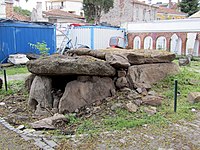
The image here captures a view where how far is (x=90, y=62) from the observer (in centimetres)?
594

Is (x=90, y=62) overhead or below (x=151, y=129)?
overhead

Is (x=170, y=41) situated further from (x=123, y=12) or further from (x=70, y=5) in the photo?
(x=70, y=5)

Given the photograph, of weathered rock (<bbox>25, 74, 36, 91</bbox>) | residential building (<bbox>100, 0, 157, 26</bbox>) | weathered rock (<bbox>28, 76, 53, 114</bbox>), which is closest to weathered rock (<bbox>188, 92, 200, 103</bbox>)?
weathered rock (<bbox>28, 76, 53, 114</bbox>)

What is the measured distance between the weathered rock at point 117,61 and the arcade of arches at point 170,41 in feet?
44.8

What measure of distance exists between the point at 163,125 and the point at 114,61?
2221 millimetres

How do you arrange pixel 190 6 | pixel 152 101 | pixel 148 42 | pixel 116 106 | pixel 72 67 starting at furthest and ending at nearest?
pixel 190 6 < pixel 148 42 < pixel 152 101 < pixel 72 67 < pixel 116 106

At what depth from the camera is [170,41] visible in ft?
66.3

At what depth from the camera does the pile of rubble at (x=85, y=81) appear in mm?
5816

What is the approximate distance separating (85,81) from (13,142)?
2.36 meters

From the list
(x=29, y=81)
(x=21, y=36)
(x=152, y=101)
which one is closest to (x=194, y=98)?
(x=152, y=101)

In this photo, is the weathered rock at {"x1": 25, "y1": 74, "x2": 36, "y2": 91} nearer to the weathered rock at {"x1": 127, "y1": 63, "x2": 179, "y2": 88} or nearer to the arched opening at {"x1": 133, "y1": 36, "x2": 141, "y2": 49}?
the weathered rock at {"x1": 127, "y1": 63, "x2": 179, "y2": 88}

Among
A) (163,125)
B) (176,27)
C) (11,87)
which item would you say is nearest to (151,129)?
(163,125)

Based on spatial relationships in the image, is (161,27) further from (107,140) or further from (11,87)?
(107,140)

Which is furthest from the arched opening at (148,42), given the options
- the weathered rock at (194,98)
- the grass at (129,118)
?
the weathered rock at (194,98)
